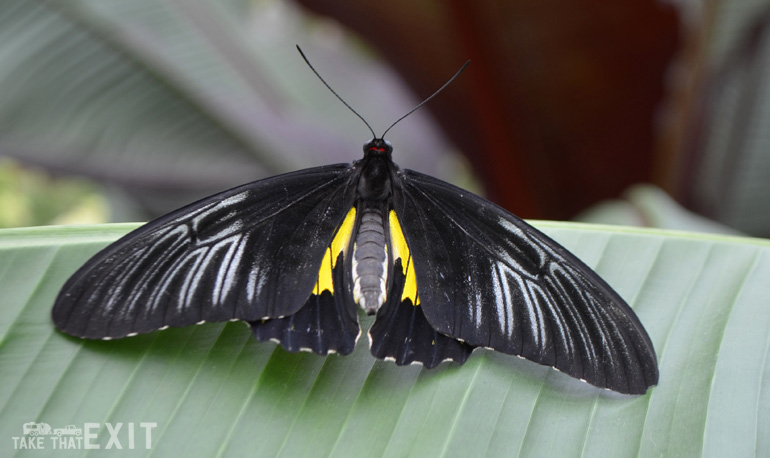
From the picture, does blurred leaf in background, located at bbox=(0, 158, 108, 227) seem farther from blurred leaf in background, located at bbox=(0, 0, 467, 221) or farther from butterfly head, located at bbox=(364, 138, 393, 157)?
butterfly head, located at bbox=(364, 138, 393, 157)

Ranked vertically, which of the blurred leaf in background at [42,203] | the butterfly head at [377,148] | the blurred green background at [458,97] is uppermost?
the butterfly head at [377,148]

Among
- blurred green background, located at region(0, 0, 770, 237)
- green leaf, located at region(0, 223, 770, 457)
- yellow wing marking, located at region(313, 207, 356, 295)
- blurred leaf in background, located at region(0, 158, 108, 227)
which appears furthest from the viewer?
blurred leaf in background, located at region(0, 158, 108, 227)

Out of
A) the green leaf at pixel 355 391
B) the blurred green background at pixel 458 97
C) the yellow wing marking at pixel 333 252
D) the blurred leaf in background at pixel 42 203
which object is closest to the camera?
the green leaf at pixel 355 391

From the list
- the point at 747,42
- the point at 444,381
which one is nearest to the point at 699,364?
the point at 444,381

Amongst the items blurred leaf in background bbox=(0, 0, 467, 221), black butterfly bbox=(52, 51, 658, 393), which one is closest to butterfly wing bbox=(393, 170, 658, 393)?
black butterfly bbox=(52, 51, 658, 393)

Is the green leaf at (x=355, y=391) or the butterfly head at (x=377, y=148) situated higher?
the butterfly head at (x=377, y=148)

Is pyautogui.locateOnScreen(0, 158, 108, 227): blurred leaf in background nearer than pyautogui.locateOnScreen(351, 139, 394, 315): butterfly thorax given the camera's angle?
No

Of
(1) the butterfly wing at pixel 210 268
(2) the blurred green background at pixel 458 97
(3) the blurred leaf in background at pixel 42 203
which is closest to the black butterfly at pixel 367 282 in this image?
(1) the butterfly wing at pixel 210 268

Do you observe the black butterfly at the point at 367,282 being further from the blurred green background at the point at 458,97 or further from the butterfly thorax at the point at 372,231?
the blurred green background at the point at 458,97
